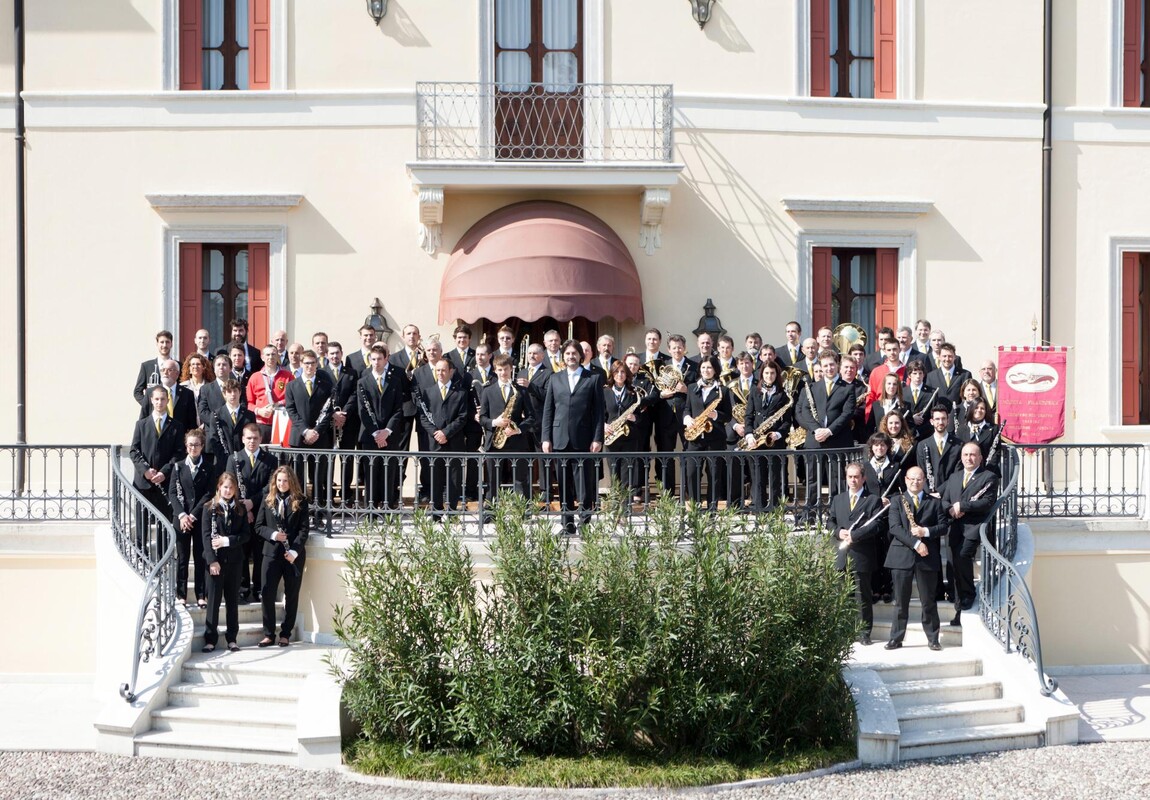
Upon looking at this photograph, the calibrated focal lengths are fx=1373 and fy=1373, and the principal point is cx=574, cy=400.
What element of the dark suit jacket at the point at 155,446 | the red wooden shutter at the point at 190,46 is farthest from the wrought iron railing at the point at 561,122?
the dark suit jacket at the point at 155,446

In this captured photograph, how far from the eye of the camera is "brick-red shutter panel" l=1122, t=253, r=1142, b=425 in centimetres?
1734

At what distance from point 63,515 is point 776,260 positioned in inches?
341

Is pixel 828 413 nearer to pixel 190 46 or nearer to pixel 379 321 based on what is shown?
pixel 379 321

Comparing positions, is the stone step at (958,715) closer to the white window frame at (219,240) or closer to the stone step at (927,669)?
the stone step at (927,669)

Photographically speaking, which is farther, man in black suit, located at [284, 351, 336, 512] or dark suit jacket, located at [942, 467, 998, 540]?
man in black suit, located at [284, 351, 336, 512]

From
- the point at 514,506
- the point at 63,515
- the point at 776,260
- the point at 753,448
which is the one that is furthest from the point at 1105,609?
the point at 63,515

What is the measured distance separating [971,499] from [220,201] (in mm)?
9257

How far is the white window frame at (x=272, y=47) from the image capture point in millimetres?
16344

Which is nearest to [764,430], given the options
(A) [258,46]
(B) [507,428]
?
(B) [507,428]

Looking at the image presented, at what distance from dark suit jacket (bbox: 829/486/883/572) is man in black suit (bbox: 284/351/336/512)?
15.6 feet

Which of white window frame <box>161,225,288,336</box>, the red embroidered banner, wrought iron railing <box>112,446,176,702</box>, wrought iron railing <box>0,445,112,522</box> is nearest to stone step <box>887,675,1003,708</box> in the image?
the red embroidered banner

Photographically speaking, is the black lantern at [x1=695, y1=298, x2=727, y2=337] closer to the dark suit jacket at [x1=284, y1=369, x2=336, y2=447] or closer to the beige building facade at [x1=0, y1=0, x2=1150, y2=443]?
the beige building facade at [x1=0, y1=0, x2=1150, y2=443]

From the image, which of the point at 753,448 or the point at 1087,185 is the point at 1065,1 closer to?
the point at 1087,185

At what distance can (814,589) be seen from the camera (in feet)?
34.8
